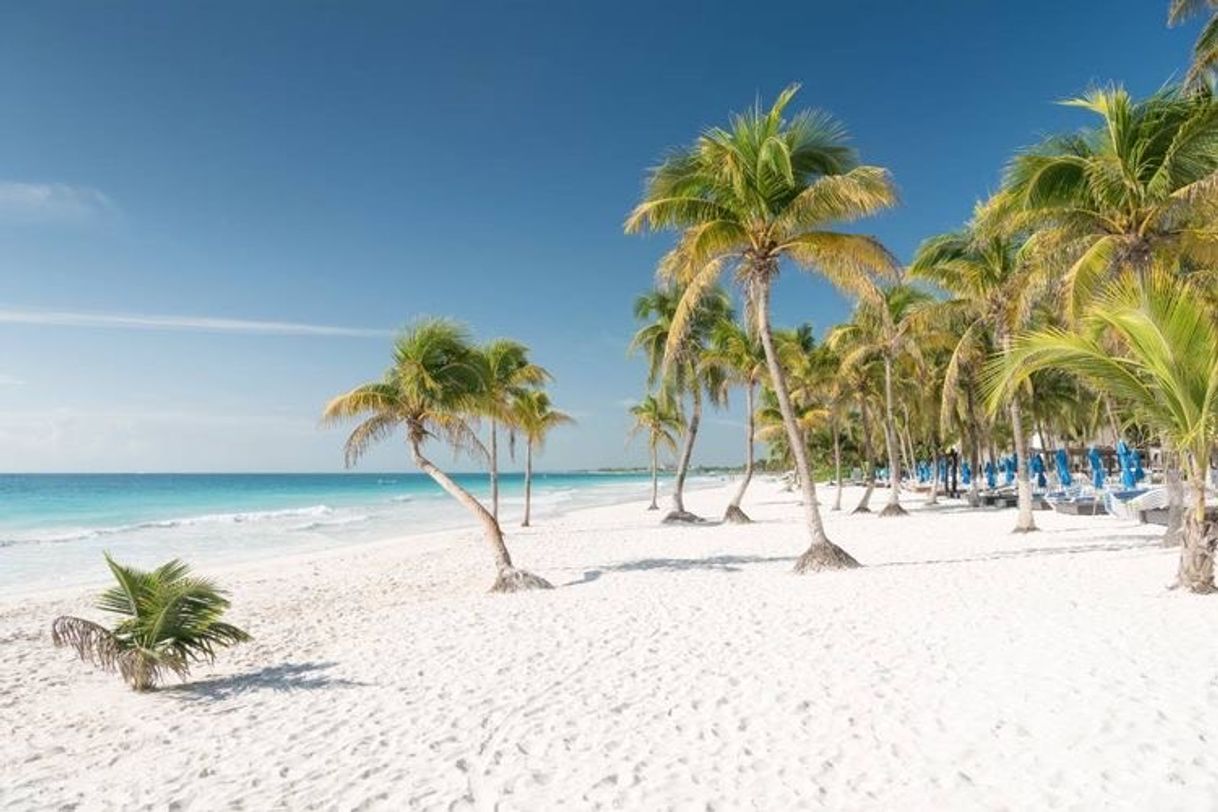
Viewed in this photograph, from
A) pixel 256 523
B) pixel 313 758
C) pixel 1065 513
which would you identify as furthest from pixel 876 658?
pixel 256 523

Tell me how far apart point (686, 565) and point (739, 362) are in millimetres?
11469

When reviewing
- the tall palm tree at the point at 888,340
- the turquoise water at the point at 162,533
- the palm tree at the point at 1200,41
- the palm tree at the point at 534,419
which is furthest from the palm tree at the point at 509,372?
the palm tree at the point at 1200,41

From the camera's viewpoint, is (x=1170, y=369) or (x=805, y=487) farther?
(x=805, y=487)

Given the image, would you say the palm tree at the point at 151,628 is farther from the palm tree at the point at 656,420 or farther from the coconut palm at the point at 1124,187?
the palm tree at the point at 656,420

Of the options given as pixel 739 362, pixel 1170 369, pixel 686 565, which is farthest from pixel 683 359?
pixel 1170 369

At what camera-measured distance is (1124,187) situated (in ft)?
34.7

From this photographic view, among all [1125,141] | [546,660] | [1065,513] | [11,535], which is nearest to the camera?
[546,660]

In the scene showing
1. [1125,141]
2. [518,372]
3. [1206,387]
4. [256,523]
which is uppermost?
[1125,141]

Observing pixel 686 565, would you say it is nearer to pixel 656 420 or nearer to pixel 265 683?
pixel 265 683

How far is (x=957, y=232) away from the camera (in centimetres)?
1623

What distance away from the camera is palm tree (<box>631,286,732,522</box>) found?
78.9 ft

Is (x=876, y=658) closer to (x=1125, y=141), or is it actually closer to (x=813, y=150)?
(x=813, y=150)

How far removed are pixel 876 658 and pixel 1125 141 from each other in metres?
9.31

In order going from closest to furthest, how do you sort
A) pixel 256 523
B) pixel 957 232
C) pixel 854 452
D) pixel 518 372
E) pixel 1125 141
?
pixel 1125 141, pixel 957 232, pixel 518 372, pixel 256 523, pixel 854 452
